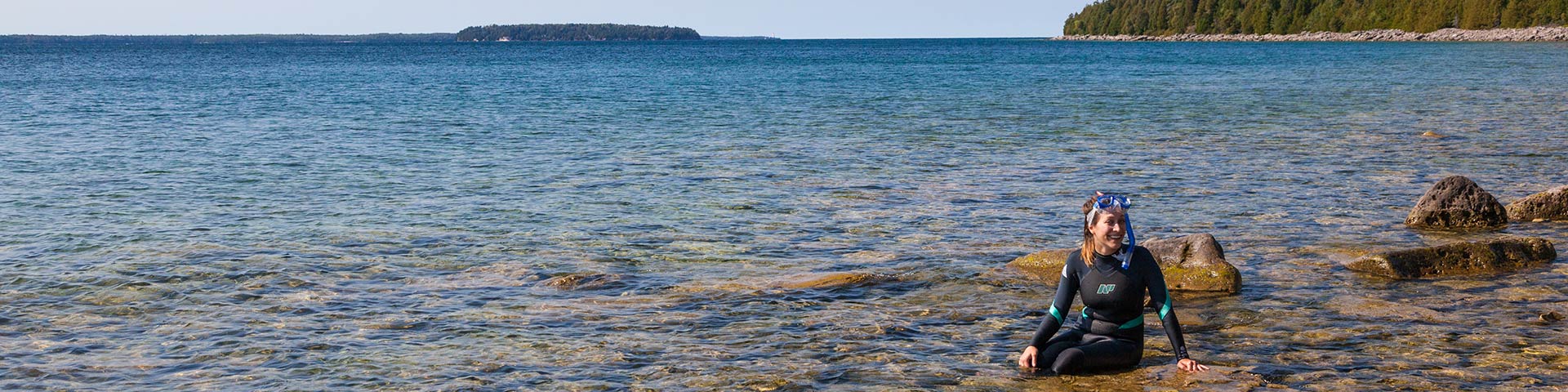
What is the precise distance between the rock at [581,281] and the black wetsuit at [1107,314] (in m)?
5.81

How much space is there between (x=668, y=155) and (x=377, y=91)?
4105 cm

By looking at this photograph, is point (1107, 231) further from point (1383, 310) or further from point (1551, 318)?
point (1551, 318)

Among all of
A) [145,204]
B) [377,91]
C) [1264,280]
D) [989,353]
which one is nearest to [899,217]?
[1264,280]

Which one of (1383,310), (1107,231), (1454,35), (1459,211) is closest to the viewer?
(1107,231)

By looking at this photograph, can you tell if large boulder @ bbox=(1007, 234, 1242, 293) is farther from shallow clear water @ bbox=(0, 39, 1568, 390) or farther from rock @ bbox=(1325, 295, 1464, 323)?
rock @ bbox=(1325, 295, 1464, 323)

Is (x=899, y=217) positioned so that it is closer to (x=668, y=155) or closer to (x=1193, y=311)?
(x=1193, y=311)

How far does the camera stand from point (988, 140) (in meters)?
32.6

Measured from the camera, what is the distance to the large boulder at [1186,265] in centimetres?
1277

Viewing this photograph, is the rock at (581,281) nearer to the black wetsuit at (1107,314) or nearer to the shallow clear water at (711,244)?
the shallow clear water at (711,244)

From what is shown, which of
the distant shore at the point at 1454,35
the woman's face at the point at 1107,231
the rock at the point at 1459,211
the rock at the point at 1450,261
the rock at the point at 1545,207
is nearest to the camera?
the woman's face at the point at 1107,231

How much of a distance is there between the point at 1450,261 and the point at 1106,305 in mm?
5881

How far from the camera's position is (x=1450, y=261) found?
1331 cm

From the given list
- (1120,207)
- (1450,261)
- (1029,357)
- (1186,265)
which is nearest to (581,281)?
(1029,357)

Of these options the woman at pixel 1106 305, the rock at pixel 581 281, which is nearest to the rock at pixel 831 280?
the rock at pixel 581 281
